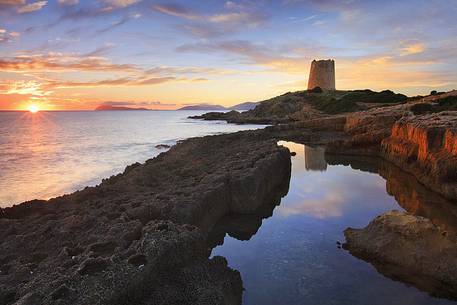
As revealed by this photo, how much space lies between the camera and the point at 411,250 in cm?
1006

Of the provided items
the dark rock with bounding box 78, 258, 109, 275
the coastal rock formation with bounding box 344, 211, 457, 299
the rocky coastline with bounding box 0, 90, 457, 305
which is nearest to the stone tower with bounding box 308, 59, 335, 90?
the rocky coastline with bounding box 0, 90, 457, 305

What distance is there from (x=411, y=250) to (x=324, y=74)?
345 ft

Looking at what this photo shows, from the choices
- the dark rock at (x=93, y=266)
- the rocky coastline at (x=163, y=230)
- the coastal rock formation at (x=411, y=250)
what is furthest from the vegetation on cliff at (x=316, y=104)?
the dark rock at (x=93, y=266)

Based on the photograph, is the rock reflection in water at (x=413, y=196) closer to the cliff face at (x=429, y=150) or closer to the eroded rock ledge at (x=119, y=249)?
the cliff face at (x=429, y=150)

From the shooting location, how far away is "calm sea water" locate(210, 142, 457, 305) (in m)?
8.66

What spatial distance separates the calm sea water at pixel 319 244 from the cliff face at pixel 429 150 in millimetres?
820

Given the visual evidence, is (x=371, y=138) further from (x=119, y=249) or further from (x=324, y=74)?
(x=324, y=74)

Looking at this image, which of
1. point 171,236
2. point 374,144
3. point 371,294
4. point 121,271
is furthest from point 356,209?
point 374,144

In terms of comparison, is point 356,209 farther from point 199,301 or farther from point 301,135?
point 301,135

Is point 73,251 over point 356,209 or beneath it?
over

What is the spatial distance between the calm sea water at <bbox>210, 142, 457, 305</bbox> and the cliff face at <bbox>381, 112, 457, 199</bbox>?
2.69 ft

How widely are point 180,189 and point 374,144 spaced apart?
887 inches

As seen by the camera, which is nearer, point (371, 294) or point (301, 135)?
point (371, 294)

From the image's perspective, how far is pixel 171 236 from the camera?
754 cm
